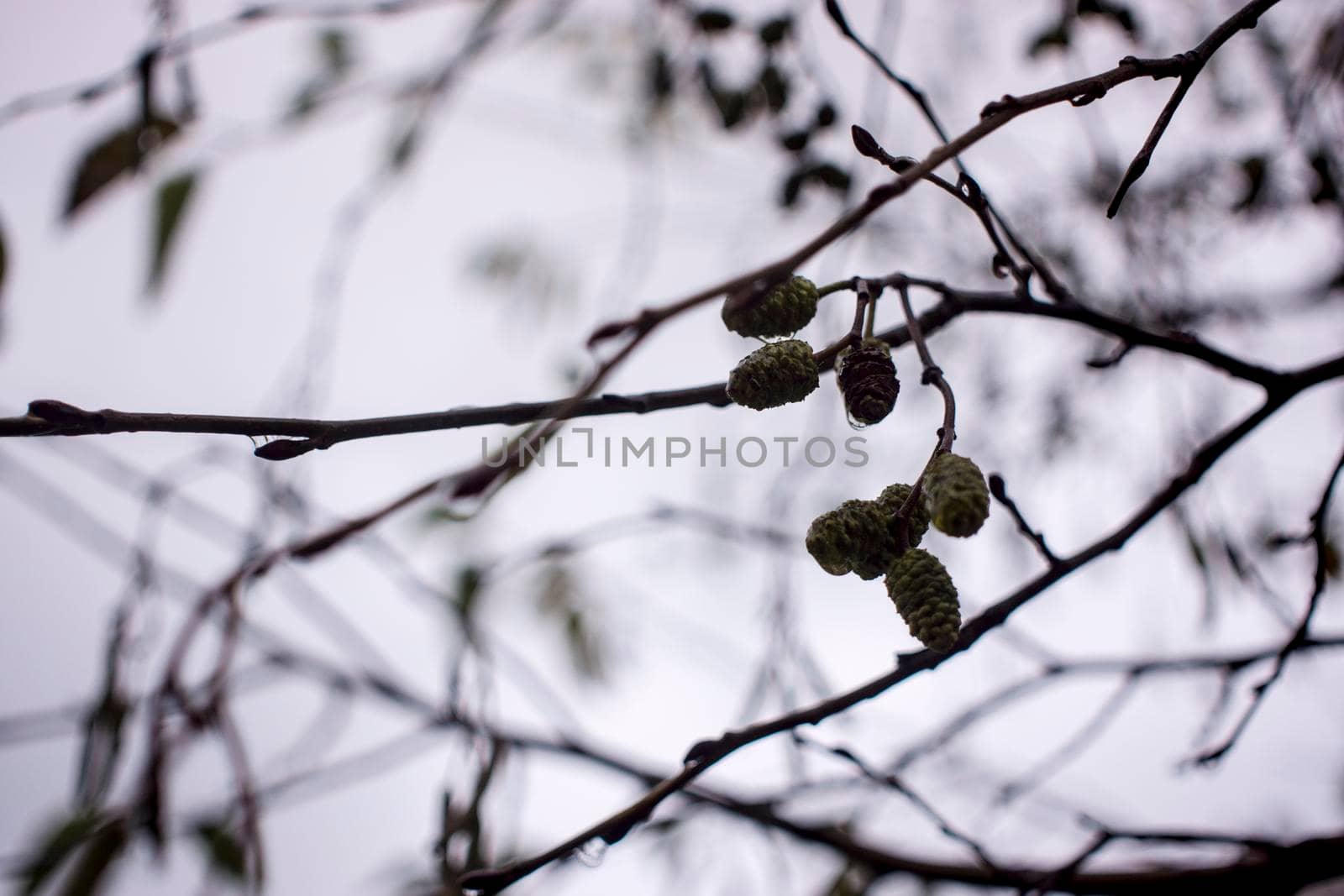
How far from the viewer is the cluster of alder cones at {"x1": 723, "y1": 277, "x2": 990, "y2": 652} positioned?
1.19ft

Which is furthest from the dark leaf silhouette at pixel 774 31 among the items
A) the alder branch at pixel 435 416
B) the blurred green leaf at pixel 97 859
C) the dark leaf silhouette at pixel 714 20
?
the blurred green leaf at pixel 97 859

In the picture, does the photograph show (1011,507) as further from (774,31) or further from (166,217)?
(166,217)

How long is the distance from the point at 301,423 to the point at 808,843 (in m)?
0.68

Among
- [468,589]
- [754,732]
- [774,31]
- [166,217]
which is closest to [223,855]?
[468,589]

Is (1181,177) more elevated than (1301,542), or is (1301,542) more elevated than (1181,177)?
(1181,177)

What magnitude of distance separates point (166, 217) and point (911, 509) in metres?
0.74

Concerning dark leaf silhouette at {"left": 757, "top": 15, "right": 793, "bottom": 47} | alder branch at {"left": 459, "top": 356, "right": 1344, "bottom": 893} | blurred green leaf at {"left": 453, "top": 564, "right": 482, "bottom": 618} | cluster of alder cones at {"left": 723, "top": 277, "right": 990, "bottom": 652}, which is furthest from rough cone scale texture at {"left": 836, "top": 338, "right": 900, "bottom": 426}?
dark leaf silhouette at {"left": 757, "top": 15, "right": 793, "bottom": 47}

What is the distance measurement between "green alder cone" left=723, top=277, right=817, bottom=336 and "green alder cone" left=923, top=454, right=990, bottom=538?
0.10 m

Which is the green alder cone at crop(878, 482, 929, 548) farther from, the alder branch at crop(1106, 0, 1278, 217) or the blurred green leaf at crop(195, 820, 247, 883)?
the blurred green leaf at crop(195, 820, 247, 883)

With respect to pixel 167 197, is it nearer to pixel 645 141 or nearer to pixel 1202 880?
pixel 645 141

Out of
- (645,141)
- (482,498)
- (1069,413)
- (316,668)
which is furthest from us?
(1069,413)

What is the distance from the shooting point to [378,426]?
332 millimetres

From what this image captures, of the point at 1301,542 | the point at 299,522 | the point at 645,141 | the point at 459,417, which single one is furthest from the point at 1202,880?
the point at 645,141

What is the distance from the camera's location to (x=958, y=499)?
33cm
